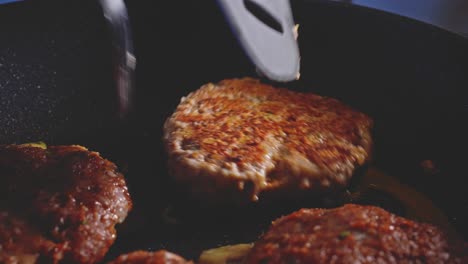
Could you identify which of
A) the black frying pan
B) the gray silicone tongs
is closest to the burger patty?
the black frying pan

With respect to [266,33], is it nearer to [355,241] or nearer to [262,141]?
[262,141]

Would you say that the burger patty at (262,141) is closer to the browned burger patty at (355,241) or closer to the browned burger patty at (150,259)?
the browned burger patty at (355,241)

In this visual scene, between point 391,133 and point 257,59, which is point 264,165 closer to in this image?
point 257,59

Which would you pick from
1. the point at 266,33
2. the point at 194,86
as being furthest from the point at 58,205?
the point at 194,86

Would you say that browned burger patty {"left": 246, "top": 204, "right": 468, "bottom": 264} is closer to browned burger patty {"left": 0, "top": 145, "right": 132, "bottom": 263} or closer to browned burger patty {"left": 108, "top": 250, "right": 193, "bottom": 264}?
browned burger patty {"left": 108, "top": 250, "right": 193, "bottom": 264}

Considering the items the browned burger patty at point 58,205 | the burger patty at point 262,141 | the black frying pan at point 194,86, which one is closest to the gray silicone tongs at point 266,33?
the burger patty at point 262,141
